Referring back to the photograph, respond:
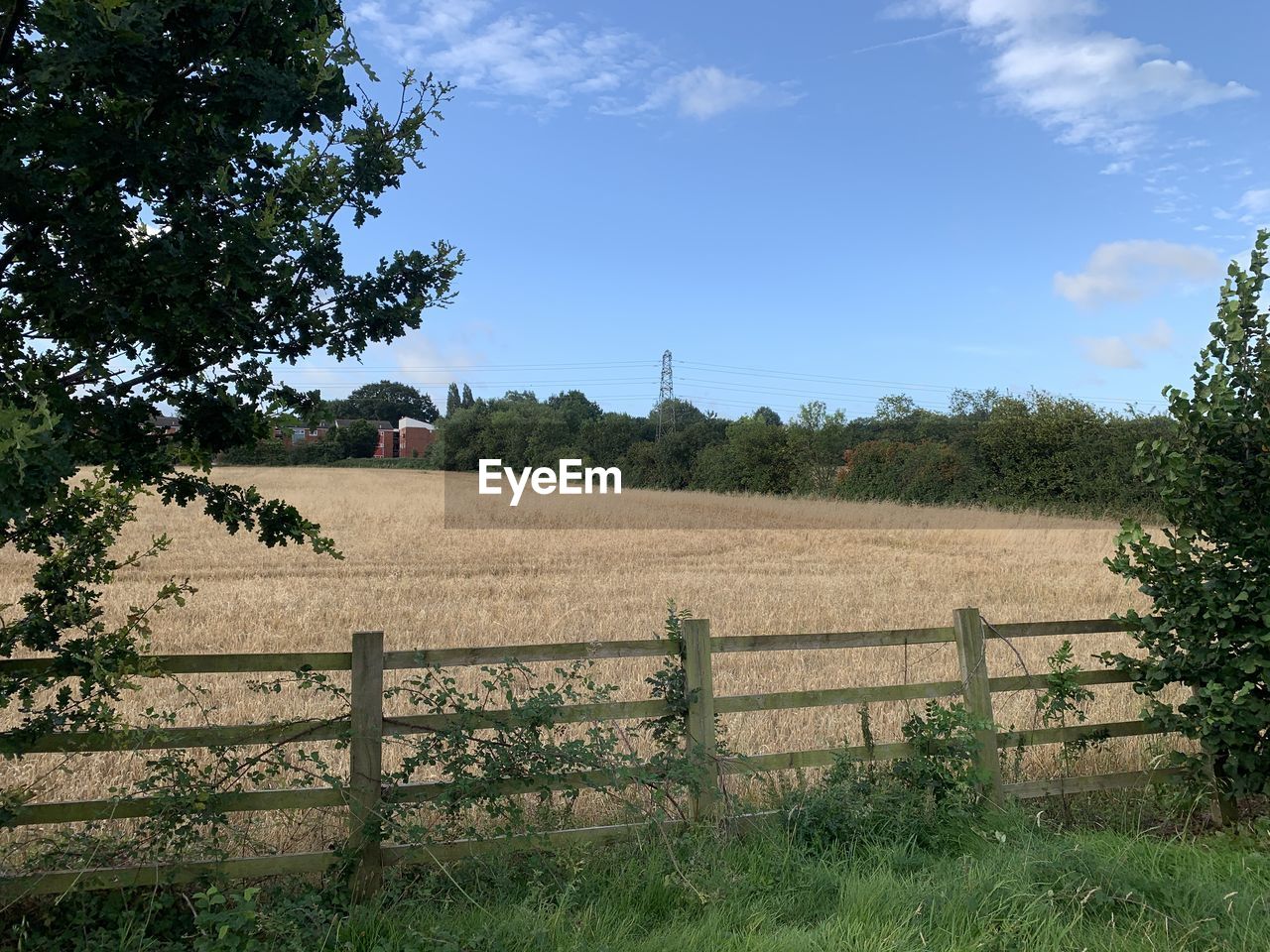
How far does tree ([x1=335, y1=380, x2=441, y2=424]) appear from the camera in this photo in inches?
3524

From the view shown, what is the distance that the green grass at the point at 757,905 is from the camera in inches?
153

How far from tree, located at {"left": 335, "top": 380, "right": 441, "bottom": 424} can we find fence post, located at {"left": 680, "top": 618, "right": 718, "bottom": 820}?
279 feet

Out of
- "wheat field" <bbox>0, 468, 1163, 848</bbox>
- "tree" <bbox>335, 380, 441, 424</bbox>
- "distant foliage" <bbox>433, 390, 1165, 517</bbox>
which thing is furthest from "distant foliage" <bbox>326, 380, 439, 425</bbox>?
"wheat field" <bbox>0, 468, 1163, 848</bbox>

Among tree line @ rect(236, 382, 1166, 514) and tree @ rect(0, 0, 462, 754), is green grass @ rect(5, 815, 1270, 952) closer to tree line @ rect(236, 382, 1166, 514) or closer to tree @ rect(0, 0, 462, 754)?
tree @ rect(0, 0, 462, 754)

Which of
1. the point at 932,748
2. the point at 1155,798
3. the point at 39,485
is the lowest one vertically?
the point at 1155,798

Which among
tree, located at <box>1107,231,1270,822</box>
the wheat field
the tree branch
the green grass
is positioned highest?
the tree branch

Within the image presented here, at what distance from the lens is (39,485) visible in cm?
286

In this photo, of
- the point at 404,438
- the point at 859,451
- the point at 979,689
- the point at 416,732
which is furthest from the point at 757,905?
the point at 404,438

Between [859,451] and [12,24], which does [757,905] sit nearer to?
[12,24]

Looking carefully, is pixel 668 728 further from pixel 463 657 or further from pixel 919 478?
pixel 919 478

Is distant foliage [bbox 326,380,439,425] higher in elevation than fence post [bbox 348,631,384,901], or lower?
higher

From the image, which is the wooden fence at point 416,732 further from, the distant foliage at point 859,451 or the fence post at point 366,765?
the distant foliage at point 859,451

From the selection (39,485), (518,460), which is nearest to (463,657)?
(39,485)

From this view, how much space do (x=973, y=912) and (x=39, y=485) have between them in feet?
13.3
